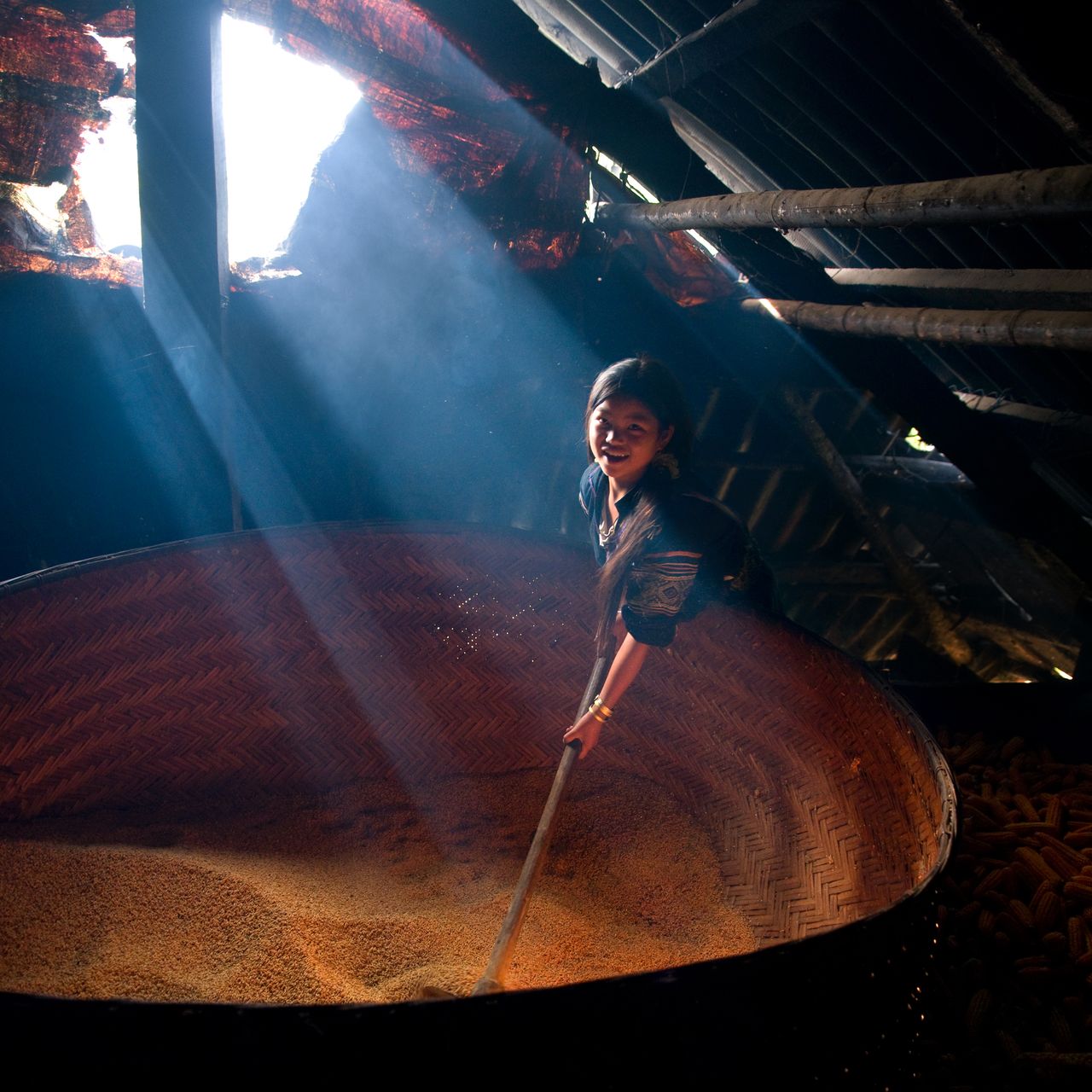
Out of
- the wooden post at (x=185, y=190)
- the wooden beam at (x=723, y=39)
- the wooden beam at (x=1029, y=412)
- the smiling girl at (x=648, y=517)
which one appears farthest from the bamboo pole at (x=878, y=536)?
the wooden post at (x=185, y=190)

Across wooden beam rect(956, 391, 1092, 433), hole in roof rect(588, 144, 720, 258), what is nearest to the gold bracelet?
hole in roof rect(588, 144, 720, 258)

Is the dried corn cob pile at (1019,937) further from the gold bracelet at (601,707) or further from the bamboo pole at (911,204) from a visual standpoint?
the bamboo pole at (911,204)

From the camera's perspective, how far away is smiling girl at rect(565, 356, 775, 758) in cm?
187

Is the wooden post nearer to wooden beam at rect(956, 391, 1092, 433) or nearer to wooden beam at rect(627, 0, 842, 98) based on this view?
wooden beam at rect(627, 0, 842, 98)

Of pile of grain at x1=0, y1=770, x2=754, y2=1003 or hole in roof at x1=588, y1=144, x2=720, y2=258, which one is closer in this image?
pile of grain at x1=0, y1=770, x2=754, y2=1003

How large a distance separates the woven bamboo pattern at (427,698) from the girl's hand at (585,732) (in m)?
0.59

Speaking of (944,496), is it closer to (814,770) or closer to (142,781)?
(814,770)

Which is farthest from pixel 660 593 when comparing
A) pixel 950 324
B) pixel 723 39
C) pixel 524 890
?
pixel 723 39

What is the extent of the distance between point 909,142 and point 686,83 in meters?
0.80

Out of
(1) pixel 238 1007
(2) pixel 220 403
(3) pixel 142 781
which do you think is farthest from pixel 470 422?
(1) pixel 238 1007

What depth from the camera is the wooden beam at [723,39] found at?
187 centimetres

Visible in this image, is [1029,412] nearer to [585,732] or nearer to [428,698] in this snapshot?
[585,732]

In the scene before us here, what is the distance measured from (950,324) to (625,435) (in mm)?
1190

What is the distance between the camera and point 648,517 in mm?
1906
